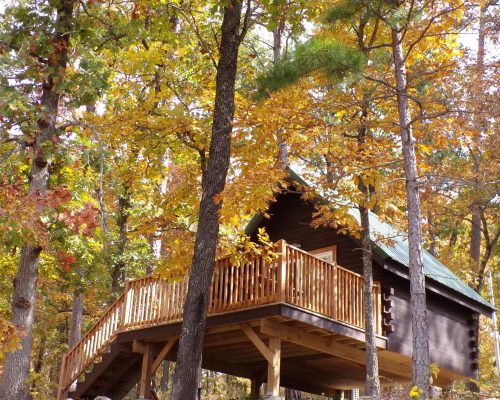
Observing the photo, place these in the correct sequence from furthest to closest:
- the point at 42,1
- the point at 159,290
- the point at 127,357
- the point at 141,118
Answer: the point at 127,357 < the point at 159,290 < the point at 141,118 < the point at 42,1

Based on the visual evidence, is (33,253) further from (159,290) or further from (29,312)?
(159,290)

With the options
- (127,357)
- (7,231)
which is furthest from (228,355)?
(7,231)

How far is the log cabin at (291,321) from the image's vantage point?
13938 millimetres

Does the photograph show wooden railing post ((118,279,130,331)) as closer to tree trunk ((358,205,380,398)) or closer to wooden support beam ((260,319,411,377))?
wooden support beam ((260,319,411,377))

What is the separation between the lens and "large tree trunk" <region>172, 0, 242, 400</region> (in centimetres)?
1018

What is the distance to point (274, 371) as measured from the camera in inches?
536

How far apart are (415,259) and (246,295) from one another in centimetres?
400

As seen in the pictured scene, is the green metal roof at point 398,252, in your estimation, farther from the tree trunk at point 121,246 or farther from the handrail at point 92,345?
the tree trunk at point 121,246

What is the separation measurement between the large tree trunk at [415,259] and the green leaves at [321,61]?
1.39m

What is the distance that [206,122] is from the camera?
1359cm

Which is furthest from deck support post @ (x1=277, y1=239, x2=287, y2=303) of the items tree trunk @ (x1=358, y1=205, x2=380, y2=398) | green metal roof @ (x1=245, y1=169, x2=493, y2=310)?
green metal roof @ (x1=245, y1=169, x2=493, y2=310)

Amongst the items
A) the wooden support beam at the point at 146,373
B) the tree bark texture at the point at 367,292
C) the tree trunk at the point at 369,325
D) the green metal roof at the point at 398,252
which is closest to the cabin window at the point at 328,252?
the green metal roof at the point at 398,252

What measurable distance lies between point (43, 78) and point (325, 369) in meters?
11.6

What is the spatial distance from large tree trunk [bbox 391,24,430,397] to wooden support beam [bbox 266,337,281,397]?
11.8 ft
